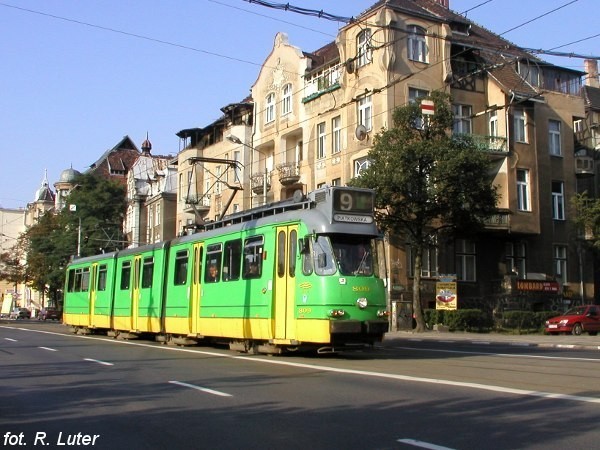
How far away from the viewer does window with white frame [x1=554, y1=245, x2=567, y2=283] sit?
4134cm

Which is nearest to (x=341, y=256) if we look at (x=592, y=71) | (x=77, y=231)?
(x=592, y=71)

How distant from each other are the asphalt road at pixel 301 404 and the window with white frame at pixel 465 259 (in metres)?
23.2

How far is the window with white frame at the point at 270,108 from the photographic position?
47.1 metres

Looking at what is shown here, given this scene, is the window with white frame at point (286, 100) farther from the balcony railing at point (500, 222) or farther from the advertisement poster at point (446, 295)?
the advertisement poster at point (446, 295)

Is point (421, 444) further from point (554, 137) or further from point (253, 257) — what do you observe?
point (554, 137)

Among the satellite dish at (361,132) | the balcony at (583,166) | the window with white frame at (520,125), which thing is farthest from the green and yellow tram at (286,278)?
the balcony at (583,166)

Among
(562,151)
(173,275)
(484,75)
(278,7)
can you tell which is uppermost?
(484,75)

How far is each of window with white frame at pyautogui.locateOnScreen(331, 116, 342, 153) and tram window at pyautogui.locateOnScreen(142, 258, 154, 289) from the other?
60.1ft

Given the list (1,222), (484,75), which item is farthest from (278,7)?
(1,222)

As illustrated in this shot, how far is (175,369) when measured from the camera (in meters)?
13.9

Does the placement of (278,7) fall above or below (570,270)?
above

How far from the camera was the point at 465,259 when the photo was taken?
39219 millimetres

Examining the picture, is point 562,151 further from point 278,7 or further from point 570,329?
point 278,7

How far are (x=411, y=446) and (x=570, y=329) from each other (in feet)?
88.7
